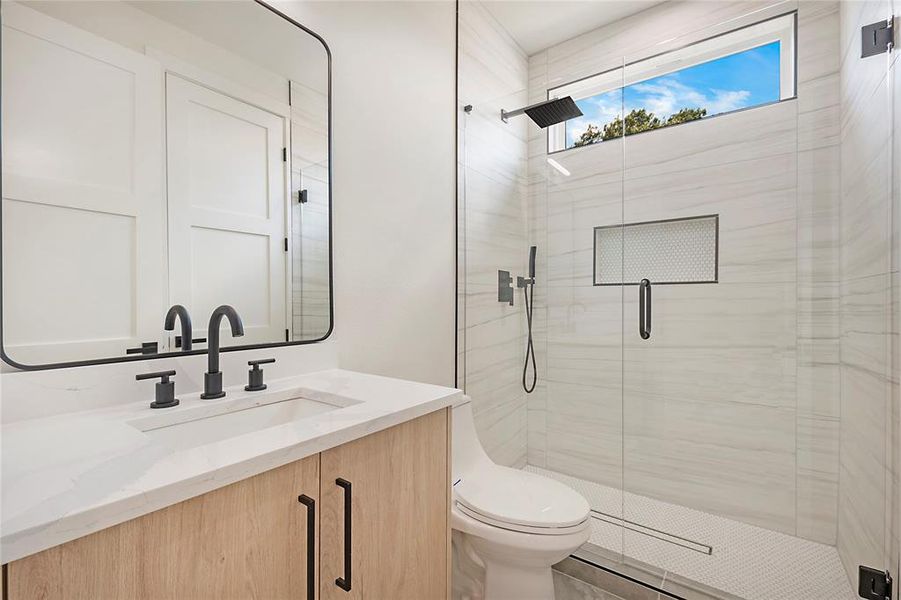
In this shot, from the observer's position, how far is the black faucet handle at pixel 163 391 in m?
0.97

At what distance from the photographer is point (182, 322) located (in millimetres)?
1051

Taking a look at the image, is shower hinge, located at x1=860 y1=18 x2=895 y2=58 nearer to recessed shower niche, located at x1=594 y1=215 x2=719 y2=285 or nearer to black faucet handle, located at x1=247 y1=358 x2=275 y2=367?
recessed shower niche, located at x1=594 y1=215 x2=719 y2=285

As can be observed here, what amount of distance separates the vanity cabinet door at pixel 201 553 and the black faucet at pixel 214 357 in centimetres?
42

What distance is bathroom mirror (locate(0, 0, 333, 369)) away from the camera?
87cm

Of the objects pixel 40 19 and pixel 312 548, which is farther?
pixel 40 19

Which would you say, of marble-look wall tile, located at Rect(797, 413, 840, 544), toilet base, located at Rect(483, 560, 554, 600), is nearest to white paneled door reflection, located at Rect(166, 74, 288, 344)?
toilet base, located at Rect(483, 560, 554, 600)

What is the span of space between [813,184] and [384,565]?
82.3 inches

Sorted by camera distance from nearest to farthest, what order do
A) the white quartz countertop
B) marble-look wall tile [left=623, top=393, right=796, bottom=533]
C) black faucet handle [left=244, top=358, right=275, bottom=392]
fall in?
the white quartz countertop, black faucet handle [left=244, top=358, right=275, bottom=392], marble-look wall tile [left=623, top=393, right=796, bottom=533]

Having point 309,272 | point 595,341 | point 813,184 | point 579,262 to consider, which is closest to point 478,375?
point 595,341

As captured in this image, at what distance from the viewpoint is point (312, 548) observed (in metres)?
0.79

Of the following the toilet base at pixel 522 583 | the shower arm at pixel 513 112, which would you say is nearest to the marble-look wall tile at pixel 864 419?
the toilet base at pixel 522 583

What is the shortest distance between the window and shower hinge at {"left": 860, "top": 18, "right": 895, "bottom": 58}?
0.44 m

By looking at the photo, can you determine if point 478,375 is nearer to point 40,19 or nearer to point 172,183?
point 172,183

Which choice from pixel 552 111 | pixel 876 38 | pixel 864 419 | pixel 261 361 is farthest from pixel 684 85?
pixel 261 361
